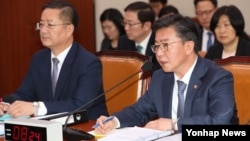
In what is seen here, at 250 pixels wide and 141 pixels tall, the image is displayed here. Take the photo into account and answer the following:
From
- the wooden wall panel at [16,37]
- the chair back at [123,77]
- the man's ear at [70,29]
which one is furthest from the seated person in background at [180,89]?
the wooden wall panel at [16,37]

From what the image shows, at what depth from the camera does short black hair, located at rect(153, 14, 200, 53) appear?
2.53 m

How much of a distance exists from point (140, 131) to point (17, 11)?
3810 mm

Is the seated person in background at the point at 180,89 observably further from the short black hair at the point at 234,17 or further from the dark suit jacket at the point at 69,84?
the short black hair at the point at 234,17

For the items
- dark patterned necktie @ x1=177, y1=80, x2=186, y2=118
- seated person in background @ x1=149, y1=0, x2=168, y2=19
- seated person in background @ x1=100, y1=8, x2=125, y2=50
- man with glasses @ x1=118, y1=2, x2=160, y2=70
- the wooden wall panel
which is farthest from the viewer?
seated person in background @ x1=149, y1=0, x2=168, y2=19

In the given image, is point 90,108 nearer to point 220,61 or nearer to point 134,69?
point 134,69

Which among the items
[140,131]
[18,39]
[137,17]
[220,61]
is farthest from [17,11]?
[140,131]

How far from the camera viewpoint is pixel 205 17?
534cm

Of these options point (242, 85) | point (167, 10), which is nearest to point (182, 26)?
point (242, 85)

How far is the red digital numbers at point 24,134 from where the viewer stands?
6.64ft

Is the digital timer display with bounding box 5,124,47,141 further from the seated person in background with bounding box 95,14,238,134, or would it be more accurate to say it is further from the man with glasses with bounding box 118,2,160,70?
the man with glasses with bounding box 118,2,160,70

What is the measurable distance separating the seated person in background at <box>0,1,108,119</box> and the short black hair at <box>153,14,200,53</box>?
A: 571 millimetres

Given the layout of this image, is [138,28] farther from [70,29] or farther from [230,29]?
[70,29]

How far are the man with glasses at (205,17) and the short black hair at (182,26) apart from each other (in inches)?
106
